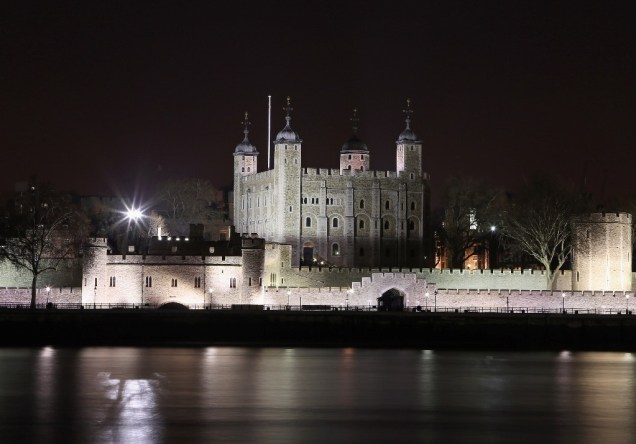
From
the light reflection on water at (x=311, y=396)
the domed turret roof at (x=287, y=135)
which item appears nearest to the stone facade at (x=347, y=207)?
the domed turret roof at (x=287, y=135)

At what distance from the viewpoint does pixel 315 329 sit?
242 feet

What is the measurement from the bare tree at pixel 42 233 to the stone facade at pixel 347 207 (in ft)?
67.9

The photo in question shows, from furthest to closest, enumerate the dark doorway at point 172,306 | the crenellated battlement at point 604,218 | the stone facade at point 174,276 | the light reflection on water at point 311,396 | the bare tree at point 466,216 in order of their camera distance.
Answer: the bare tree at point 466,216 → the crenellated battlement at point 604,218 → the stone facade at point 174,276 → the dark doorway at point 172,306 → the light reflection on water at point 311,396

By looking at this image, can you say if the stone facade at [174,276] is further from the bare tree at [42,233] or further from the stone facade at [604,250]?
the stone facade at [604,250]

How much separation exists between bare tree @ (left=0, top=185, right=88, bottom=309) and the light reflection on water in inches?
539

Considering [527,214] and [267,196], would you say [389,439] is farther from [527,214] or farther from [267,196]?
[267,196]

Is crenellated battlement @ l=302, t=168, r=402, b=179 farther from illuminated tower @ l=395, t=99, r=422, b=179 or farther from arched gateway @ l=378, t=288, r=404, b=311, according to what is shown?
arched gateway @ l=378, t=288, r=404, b=311

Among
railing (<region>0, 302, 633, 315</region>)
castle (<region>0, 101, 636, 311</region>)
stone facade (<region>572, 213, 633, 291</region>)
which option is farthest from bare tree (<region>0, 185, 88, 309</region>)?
stone facade (<region>572, 213, 633, 291</region>)

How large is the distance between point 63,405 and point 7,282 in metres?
37.0

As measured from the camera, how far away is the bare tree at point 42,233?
82750 millimetres

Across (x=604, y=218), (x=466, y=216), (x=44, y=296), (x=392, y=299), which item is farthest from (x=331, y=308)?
(x=466, y=216)

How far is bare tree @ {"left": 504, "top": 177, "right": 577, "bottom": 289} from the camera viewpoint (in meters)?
90.2

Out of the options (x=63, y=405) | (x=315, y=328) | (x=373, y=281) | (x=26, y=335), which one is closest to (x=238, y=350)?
(x=315, y=328)

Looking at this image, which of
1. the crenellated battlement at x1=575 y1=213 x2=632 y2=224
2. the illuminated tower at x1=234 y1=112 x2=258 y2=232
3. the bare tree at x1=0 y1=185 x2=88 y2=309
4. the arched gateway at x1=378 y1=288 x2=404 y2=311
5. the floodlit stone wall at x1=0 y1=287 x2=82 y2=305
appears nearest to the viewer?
the floodlit stone wall at x1=0 y1=287 x2=82 y2=305
